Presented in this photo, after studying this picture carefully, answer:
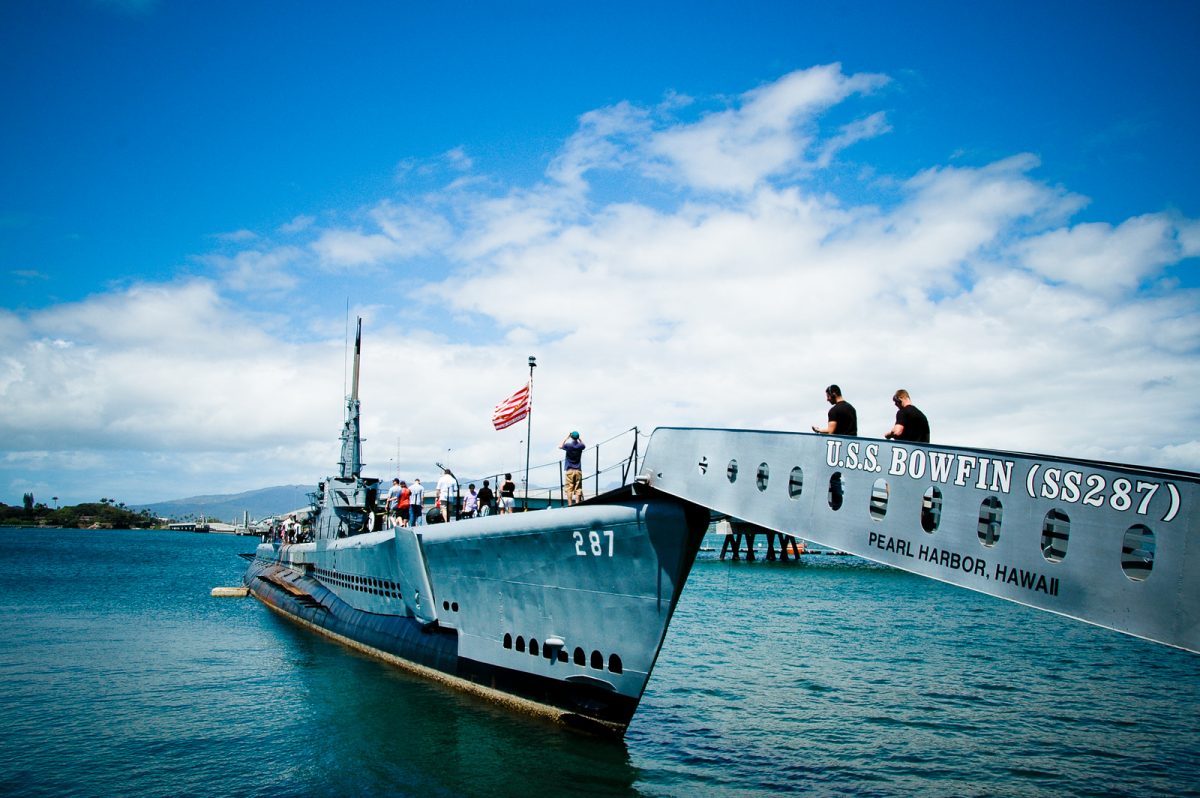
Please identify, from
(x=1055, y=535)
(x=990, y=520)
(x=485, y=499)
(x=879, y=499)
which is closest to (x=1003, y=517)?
(x=990, y=520)

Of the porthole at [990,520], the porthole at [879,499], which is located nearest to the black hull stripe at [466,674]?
the porthole at [879,499]

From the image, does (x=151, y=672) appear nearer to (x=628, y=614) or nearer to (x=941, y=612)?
(x=628, y=614)

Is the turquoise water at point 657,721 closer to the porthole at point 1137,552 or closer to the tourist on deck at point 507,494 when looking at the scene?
the tourist on deck at point 507,494

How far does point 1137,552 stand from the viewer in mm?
5918

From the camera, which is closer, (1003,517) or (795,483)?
(1003,517)

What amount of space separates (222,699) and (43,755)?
413cm

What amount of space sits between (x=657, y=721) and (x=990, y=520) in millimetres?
9237

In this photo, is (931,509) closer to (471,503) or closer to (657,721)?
(657,721)

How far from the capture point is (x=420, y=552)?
1725 centimetres

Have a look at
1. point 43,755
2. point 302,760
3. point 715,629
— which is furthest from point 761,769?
point 715,629

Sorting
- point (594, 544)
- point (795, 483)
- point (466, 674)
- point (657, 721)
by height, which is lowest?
point (657, 721)

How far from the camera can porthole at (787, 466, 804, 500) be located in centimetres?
853

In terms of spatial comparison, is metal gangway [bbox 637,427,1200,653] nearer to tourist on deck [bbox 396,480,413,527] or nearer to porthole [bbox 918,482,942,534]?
porthole [bbox 918,482,942,534]

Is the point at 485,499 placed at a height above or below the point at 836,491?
below
